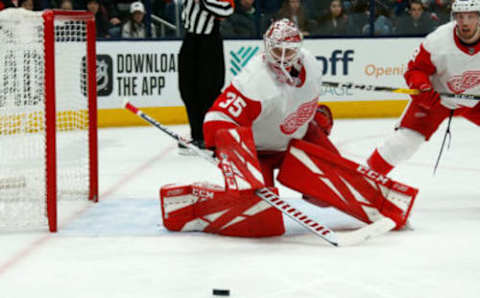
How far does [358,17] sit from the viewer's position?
22.4 feet

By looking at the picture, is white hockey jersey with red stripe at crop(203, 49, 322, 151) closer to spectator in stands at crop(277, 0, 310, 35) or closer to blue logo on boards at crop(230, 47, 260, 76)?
blue logo on boards at crop(230, 47, 260, 76)

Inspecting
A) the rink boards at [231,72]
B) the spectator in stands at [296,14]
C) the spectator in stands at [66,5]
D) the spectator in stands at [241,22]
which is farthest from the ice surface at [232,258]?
the spectator in stands at [296,14]

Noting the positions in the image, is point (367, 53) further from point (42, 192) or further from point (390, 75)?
point (42, 192)

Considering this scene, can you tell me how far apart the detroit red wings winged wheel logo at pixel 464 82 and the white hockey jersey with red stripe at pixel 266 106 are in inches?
26.6

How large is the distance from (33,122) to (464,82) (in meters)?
1.70

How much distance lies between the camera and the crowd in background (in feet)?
20.2

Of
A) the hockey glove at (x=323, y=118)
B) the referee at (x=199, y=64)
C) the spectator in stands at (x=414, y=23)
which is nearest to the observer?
the hockey glove at (x=323, y=118)

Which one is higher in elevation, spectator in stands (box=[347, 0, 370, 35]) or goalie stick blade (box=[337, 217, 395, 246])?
spectator in stands (box=[347, 0, 370, 35])

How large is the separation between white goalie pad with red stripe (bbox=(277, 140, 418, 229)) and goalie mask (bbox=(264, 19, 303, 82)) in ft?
0.86

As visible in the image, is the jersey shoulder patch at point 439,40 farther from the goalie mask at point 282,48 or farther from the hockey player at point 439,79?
the goalie mask at point 282,48

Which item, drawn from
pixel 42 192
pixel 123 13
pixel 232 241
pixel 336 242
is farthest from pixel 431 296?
pixel 123 13

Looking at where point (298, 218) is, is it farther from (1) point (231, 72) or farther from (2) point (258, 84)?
(1) point (231, 72)

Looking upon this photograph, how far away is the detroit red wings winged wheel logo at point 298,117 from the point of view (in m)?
2.77

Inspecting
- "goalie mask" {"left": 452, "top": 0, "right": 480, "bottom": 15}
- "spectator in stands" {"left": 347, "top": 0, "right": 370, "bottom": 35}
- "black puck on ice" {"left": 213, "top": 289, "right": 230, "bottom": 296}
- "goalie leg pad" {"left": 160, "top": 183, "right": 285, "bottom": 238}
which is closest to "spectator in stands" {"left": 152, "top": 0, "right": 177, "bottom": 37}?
"spectator in stands" {"left": 347, "top": 0, "right": 370, "bottom": 35}
